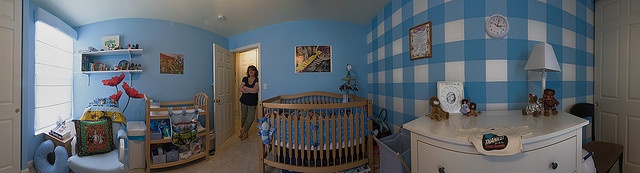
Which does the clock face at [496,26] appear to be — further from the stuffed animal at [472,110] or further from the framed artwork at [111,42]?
the framed artwork at [111,42]

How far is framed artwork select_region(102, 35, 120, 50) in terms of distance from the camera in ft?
4.99

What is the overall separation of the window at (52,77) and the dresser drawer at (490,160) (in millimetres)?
2469

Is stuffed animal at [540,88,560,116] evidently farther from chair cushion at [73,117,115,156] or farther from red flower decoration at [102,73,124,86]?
chair cushion at [73,117,115,156]

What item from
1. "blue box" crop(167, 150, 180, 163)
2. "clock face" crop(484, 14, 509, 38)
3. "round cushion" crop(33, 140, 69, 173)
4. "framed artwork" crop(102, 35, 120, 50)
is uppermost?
"clock face" crop(484, 14, 509, 38)

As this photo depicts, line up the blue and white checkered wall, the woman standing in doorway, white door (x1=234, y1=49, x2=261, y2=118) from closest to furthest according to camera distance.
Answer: the blue and white checkered wall, the woman standing in doorway, white door (x1=234, y1=49, x2=261, y2=118)

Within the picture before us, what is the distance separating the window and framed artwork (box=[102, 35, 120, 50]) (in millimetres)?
211

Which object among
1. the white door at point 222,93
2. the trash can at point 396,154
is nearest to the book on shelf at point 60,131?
the white door at point 222,93

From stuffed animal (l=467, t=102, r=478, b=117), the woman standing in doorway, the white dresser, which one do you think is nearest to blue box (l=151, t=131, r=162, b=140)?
the woman standing in doorway

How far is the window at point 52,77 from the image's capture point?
148cm

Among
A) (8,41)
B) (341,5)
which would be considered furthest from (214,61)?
(341,5)

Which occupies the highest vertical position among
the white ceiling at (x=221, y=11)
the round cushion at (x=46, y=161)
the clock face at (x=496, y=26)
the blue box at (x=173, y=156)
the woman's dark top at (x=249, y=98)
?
the white ceiling at (x=221, y=11)

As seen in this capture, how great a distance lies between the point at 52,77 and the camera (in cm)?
151

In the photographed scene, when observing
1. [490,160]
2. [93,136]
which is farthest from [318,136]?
[93,136]

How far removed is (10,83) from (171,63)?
1130 mm
